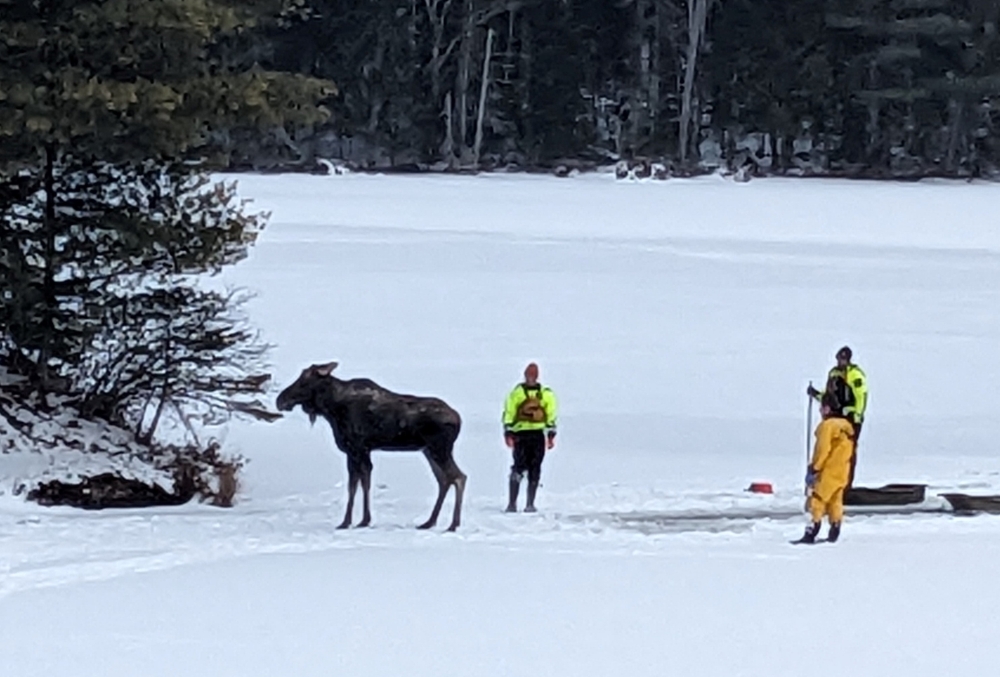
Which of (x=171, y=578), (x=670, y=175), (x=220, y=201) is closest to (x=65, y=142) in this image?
(x=220, y=201)

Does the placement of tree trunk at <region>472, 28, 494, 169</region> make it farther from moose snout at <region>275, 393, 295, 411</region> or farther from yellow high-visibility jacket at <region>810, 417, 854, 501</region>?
yellow high-visibility jacket at <region>810, 417, 854, 501</region>

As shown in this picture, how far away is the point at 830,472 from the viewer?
1500 centimetres

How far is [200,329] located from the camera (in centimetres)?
1902

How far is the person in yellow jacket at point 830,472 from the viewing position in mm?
14906

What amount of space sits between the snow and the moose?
670mm

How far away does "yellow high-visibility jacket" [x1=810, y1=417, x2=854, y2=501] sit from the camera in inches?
586

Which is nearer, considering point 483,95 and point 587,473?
point 587,473

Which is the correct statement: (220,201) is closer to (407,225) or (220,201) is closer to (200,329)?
(200,329)

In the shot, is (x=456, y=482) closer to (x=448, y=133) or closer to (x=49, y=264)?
(x=49, y=264)

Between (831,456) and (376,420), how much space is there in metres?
3.76

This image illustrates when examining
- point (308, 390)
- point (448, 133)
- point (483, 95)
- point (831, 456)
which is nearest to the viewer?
point (831, 456)

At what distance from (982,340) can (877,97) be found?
3854 centimetres

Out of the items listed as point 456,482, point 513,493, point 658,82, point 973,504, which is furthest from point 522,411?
point 658,82

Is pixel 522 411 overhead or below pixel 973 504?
overhead
